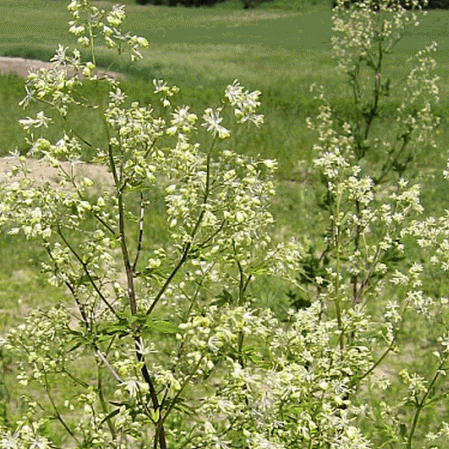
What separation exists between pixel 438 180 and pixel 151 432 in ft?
25.4

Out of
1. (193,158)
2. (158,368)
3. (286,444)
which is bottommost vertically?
(286,444)

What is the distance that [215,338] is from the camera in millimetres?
1903

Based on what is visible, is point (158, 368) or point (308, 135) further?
point (308, 135)

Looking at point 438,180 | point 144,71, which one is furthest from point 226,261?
point 144,71

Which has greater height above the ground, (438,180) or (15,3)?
(15,3)

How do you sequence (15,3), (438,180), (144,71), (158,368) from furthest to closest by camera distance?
(15,3), (144,71), (438,180), (158,368)

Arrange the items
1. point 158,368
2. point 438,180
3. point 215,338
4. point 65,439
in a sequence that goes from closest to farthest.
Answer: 1. point 215,338
2. point 158,368
3. point 65,439
4. point 438,180

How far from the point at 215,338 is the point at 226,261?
1.61 ft

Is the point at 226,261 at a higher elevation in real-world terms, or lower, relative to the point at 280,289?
higher

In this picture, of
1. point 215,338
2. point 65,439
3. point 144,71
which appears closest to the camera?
point 215,338

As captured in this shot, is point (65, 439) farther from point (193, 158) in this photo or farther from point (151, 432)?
point (193, 158)

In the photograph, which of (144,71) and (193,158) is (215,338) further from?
(144,71)

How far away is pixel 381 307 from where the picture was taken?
7543mm

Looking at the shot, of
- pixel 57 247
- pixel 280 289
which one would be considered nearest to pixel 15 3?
pixel 280 289
